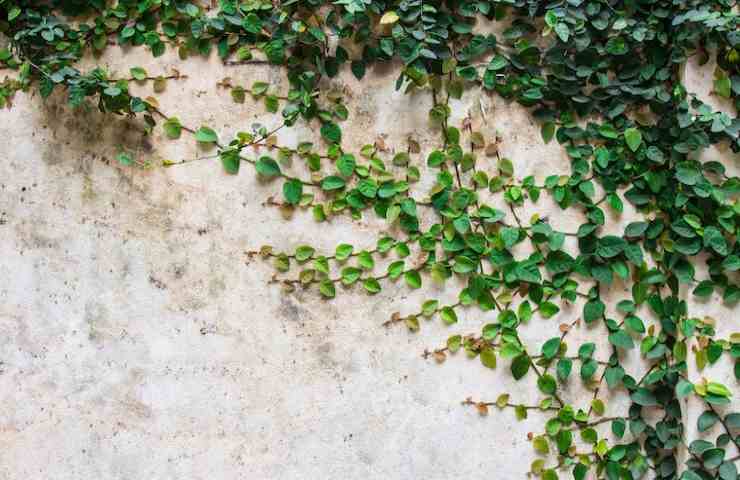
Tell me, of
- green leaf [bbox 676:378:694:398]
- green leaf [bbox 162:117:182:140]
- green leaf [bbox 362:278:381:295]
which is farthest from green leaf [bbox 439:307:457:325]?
green leaf [bbox 162:117:182:140]

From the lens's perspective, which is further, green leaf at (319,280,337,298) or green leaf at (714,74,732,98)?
green leaf at (319,280,337,298)

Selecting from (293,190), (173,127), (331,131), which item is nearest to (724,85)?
(331,131)

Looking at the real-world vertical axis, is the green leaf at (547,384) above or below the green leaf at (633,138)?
below

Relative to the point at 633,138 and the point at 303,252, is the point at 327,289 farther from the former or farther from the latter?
the point at 633,138

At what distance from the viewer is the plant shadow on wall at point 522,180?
2084 mm

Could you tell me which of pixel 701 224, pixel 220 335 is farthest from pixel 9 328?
pixel 701 224

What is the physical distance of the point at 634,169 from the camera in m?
2.12

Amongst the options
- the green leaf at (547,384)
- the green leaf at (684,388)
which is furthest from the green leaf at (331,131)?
the green leaf at (684,388)

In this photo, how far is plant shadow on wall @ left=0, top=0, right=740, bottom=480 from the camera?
2.08 meters

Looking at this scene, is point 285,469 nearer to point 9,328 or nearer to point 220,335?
point 220,335

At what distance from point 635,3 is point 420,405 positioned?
1.31 m

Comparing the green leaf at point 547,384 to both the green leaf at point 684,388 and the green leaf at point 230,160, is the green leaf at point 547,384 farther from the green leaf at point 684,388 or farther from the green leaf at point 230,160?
the green leaf at point 230,160

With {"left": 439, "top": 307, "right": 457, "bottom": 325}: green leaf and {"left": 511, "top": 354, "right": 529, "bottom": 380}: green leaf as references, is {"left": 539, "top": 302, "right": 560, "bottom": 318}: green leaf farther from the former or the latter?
{"left": 439, "top": 307, "right": 457, "bottom": 325}: green leaf

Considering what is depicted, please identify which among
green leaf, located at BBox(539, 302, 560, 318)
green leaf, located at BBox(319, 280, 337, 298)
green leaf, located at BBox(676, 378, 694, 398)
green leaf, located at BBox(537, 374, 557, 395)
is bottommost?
green leaf, located at BBox(537, 374, 557, 395)
